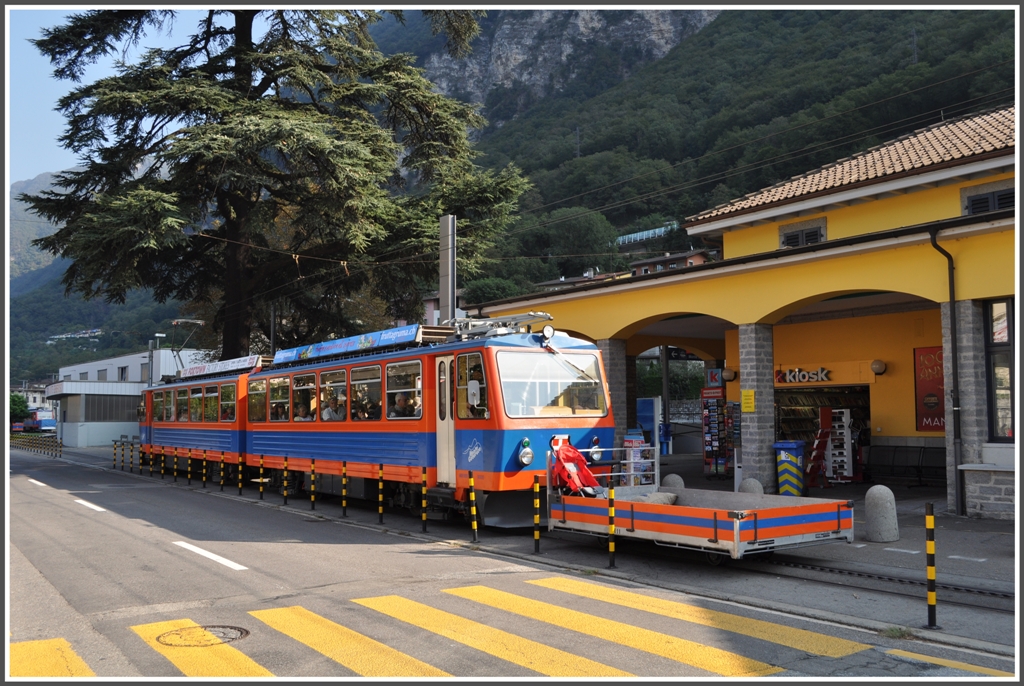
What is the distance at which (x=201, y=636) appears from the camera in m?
7.45

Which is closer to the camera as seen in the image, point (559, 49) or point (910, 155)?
point (910, 155)

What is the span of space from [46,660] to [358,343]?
36.8ft

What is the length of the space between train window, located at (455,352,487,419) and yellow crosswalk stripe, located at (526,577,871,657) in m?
4.40

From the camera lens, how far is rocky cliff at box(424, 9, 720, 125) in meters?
112

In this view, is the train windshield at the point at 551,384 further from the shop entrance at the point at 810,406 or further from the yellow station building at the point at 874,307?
the shop entrance at the point at 810,406

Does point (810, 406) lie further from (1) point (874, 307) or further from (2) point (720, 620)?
(2) point (720, 620)

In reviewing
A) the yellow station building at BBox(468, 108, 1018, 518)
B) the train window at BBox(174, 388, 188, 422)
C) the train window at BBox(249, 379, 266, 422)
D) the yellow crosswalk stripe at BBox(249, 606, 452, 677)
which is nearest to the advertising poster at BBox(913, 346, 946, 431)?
the yellow station building at BBox(468, 108, 1018, 518)

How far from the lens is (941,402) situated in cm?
1930

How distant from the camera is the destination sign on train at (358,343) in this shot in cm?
1596

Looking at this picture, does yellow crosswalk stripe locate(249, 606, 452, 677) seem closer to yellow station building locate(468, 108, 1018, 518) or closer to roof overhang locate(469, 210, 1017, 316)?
yellow station building locate(468, 108, 1018, 518)

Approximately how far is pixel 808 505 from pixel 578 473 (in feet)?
11.5

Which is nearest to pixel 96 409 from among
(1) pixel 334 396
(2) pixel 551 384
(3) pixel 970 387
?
(1) pixel 334 396

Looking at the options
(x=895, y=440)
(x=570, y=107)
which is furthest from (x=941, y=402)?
(x=570, y=107)

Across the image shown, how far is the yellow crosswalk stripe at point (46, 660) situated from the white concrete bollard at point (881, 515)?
33.0ft
